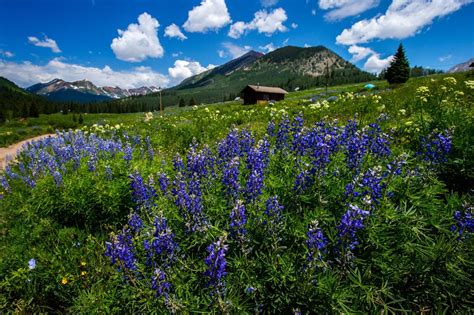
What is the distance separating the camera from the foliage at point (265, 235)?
2.50 m

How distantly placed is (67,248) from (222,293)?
2958mm

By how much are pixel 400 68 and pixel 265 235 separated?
212 feet

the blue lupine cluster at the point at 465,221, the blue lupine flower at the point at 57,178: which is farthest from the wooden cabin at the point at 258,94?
the blue lupine cluster at the point at 465,221

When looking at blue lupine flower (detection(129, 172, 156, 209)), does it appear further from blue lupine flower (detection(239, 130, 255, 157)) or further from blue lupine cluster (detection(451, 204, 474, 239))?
blue lupine cluster (detection(451, 204, 474, 239))

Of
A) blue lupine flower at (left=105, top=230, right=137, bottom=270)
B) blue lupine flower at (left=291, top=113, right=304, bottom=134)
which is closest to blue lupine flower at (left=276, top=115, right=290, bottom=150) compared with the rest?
blue lupine flower at (left=291, top=113, right=304, bottom=134)

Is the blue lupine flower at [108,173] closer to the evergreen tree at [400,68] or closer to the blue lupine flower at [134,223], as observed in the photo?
the blue lupine flower at [134,223]

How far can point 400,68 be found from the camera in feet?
177

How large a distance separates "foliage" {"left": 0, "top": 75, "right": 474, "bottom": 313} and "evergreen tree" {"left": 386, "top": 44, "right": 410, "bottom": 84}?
5903 cm

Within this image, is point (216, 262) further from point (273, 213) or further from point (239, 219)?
point (273, 213)

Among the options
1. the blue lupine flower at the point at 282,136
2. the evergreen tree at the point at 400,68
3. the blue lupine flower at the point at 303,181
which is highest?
the evergreen tree at the point at 400,68

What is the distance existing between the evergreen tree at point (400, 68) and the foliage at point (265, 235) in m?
59.0

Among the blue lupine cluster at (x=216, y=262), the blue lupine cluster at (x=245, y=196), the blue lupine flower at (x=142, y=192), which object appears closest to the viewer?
the blue lupine cluster at (x=216, y=262)

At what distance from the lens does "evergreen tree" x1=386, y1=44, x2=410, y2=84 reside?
53719mm

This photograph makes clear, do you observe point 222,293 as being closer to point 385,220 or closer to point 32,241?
point 385,220
